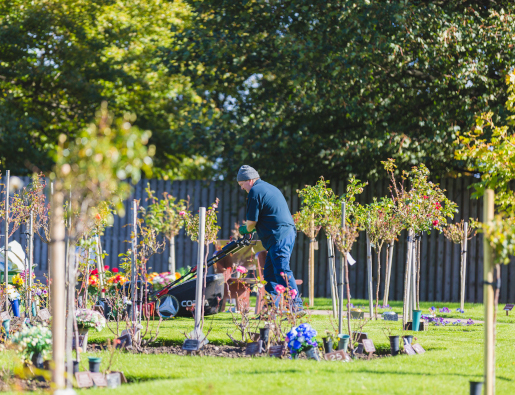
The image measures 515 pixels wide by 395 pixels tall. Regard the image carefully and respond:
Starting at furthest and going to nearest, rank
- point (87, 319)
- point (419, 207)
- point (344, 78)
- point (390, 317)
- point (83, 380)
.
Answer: point (344, 78)
point (390, 317)
point (419, 207)
point (87, 319)
point (83, 380)

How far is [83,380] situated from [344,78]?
738cm

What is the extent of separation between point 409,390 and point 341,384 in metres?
0.40

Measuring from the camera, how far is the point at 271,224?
6.37 metres

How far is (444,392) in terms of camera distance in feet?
12.1

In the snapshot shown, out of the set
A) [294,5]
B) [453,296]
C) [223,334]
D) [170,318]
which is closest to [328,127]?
[294,5]

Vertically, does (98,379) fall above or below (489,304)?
below

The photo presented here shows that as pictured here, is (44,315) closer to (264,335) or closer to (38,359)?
(38,359)

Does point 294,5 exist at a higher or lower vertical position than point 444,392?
higher

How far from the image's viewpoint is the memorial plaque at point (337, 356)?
4703mm

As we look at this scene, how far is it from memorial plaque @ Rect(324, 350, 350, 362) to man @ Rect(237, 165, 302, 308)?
5.07ft

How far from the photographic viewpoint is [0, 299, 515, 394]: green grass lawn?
12.2 feet

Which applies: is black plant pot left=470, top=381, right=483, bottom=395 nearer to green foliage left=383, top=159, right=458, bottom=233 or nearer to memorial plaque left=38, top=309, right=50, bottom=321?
green foliage left=383, top=159, right=458, bottom=233

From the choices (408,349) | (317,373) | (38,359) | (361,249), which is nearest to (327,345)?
(408,349)

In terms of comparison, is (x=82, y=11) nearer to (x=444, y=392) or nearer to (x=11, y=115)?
(x=11, y=115)
